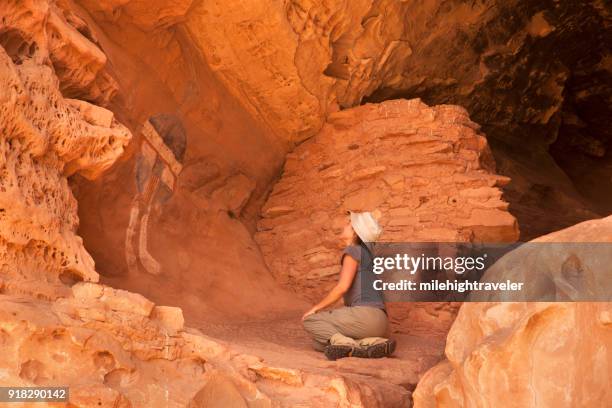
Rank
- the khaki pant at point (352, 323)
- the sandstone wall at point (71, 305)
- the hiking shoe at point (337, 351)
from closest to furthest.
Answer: the sandstone wall at point (71, 305) → the hiking shoe at point (337, 351) → the khaki pant at point (352, 323)

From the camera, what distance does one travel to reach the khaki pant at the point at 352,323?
13.3 ft

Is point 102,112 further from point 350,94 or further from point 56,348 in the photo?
point 350,94

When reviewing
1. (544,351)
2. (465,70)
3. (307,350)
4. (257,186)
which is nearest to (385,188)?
(257,186)

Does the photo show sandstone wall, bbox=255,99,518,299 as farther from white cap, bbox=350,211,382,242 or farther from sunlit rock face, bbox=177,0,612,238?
white cap, bbox=350,211,382,242

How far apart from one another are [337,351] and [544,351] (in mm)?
1510

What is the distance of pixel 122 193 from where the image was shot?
4.47m

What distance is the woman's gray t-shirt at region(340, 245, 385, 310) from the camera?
4.21 meters

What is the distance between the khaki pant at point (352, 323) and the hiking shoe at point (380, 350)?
0.12m

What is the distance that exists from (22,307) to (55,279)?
19.4 inches

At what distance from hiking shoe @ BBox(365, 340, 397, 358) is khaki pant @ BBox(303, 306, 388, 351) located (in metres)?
0.12

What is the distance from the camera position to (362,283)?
4.26m

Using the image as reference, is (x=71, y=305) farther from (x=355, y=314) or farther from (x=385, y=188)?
(x=385, y=188)

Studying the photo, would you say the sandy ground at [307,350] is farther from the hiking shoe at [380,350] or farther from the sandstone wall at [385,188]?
the sandstone wall at [385,188]

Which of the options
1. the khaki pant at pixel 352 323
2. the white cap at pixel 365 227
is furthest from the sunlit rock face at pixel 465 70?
the khaki pant at pixel 352 323
